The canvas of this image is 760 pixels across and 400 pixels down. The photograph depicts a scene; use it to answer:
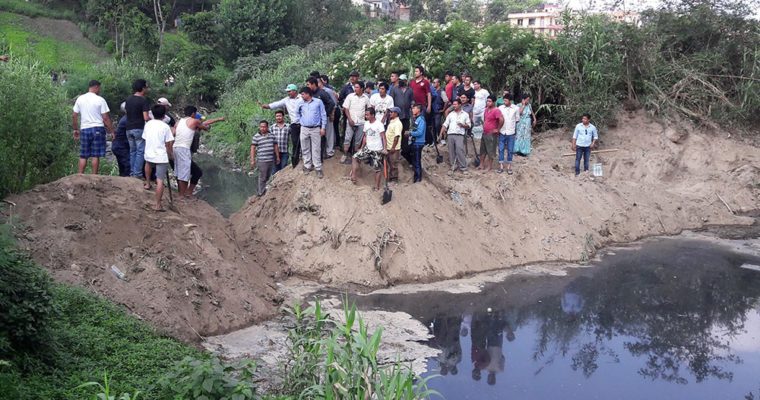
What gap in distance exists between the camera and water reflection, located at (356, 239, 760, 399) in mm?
8672

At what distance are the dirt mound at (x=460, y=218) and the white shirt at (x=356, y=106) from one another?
36.4 inches

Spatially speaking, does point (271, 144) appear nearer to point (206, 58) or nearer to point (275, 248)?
point (275, 248)

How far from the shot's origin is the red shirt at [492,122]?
1472 cm

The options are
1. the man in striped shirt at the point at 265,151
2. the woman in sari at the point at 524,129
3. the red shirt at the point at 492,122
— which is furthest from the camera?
the woman in sari at the point at 524,129

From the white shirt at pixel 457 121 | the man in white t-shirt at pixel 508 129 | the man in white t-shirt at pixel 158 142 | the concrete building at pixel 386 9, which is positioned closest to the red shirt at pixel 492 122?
the man in white t-shirt at pixel 508 129

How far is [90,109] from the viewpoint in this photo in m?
11.5

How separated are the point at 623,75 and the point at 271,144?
1112 cm

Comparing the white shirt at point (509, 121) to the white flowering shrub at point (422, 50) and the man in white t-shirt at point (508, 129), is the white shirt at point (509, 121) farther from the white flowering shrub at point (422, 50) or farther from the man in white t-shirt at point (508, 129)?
the white flowering shrub at point (422, 50)

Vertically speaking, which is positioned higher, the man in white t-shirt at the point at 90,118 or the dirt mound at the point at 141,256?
the man in white t-shirt at the point at 90,118

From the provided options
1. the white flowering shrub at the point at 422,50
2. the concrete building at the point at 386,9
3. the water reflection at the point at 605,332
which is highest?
the concrete building at the point at 386,9

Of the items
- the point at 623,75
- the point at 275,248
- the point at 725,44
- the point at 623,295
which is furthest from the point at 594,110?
the point at 275,248

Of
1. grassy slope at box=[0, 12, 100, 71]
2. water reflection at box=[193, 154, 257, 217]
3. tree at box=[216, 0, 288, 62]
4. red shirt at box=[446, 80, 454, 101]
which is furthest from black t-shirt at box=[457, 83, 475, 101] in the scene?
grassy slope at box=[0, 12, 100, 71]

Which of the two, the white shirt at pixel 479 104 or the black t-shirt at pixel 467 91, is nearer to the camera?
the black t-shirt at pixel 467 91

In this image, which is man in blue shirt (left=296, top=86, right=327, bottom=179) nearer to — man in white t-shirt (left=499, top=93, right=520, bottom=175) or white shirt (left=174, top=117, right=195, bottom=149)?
white shirt (left=174, top=117, right=195, bottom=149)
